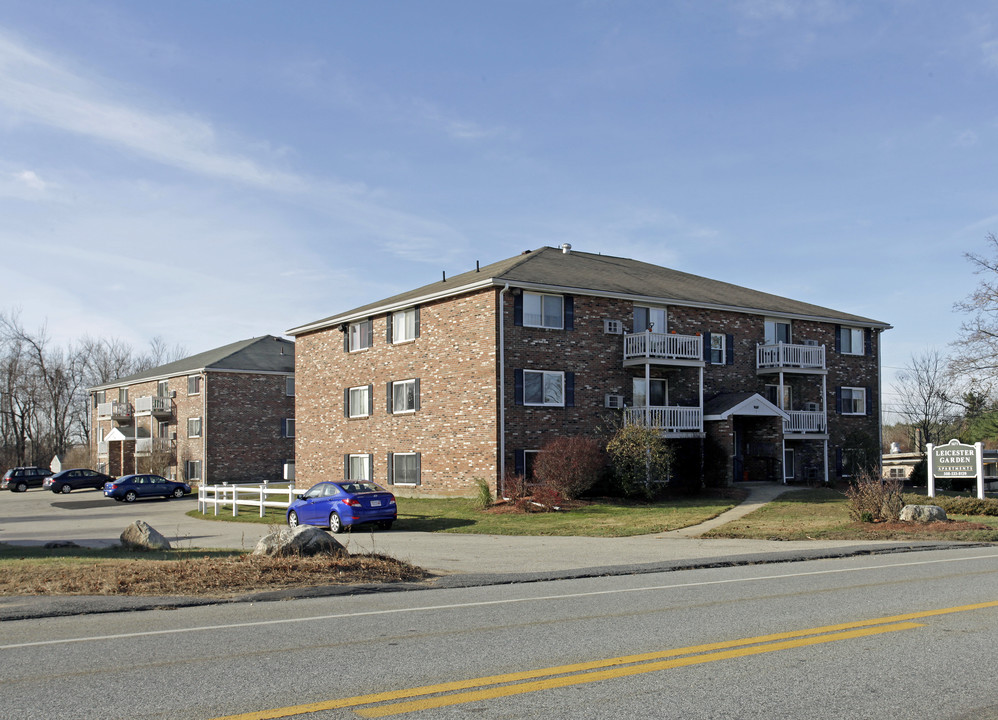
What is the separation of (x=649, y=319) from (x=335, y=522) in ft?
52.4

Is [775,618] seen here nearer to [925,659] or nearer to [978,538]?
[925,659]

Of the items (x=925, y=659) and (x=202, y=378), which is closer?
(x=925, y=659)

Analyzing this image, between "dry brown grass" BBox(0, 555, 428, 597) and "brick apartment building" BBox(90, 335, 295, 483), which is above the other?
"brick apartment building" BBox(90, 335, 295, 483)

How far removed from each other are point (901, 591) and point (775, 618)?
2.93m

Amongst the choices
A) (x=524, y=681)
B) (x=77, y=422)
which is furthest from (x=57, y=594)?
(x=77, y=422)

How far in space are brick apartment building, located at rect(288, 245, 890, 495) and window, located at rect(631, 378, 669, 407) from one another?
7cm

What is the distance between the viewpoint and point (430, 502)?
31453 mm

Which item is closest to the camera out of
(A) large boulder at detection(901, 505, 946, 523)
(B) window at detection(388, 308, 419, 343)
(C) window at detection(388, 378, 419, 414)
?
(A) large boulder at detection(901, 505, 946, 523)

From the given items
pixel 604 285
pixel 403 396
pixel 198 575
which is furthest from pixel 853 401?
pixel 198 575

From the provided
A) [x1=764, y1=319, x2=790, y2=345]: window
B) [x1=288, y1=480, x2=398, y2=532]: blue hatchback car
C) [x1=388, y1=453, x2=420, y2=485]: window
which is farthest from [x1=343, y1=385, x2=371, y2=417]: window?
[x1=764, y1=319, x2=790, y2=345]: window

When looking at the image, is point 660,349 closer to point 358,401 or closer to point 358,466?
point 358,401

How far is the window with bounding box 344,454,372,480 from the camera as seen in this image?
3716 centimetres

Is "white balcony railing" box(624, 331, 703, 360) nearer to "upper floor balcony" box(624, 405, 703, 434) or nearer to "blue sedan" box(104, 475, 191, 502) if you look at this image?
"upper floor balcony" box(624, 405, 703, 434)

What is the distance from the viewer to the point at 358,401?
38.3 m
